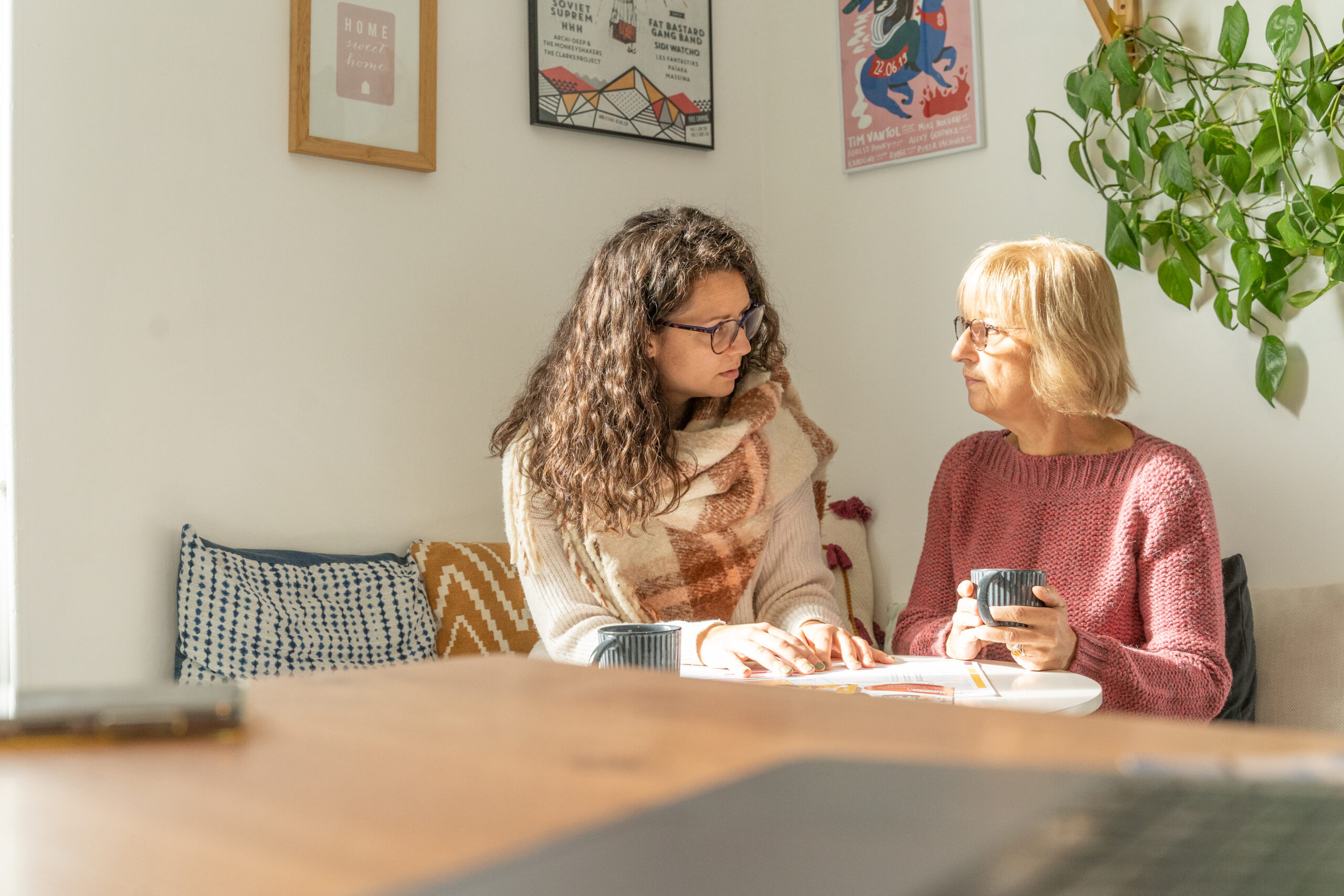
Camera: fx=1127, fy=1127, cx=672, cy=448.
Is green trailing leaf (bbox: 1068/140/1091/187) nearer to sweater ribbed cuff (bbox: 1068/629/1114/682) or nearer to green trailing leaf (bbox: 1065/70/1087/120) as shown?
green trailing leaf (bbox: 1065/70/1087/120)

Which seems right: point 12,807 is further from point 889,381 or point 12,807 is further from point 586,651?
→ point 889,381

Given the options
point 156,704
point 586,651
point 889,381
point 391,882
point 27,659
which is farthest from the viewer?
point 889,381

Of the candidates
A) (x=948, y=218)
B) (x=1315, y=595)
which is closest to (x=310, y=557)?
(x=948, y=218)

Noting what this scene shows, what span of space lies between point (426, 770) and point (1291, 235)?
78.5 inches

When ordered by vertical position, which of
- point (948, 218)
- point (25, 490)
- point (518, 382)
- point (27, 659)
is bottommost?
point (27, 659)

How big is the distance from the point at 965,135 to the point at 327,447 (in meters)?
1.47

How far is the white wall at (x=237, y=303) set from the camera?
1.84 meters

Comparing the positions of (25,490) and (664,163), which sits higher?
(664,163)

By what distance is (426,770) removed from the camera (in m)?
0.25

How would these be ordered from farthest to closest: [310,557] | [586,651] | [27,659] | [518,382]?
1. [518,382]
2. [310,557]
3. [27,659]
4. [586,651]

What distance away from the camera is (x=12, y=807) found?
0.78ft

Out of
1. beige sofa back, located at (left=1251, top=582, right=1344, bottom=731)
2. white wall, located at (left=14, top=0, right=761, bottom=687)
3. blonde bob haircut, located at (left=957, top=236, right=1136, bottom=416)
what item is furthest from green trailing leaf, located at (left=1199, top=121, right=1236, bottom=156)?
white wall, located at (left=14, top=0, right=761, bottom=687)

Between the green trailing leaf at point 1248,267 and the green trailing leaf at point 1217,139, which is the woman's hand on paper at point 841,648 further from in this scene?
the green trailing leaf at point 1217,139

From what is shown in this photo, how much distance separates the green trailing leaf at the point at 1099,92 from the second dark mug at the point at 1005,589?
1.09 meters
